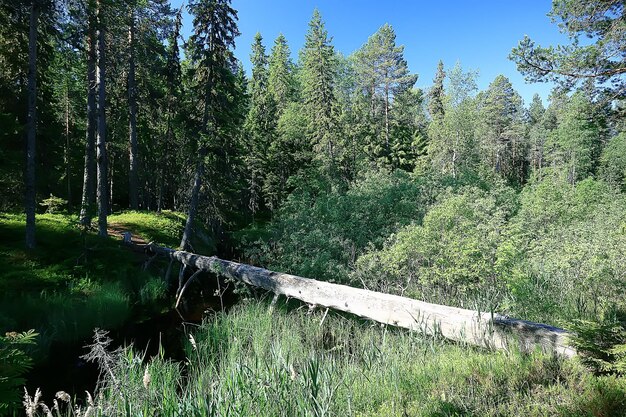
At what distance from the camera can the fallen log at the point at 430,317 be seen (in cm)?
411

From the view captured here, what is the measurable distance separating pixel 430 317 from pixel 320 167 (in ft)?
74.3

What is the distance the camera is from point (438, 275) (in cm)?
781

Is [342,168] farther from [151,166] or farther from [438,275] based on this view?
[438,275]

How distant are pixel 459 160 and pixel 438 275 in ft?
105

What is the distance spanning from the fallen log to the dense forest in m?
0.52

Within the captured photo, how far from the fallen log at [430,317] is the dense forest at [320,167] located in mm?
517

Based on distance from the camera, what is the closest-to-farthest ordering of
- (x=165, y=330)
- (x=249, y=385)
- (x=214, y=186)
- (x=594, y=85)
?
(x=249, y=385) < (x=594, y=85) < (x=165, y=330) < (x=214, y=186)

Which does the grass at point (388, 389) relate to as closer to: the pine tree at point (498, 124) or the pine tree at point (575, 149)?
the pine tree at point (575, 149)

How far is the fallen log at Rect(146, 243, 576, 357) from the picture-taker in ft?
13.5

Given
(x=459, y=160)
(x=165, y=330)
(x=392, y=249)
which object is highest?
(x=459, y=160)

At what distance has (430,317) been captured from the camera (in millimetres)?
5078

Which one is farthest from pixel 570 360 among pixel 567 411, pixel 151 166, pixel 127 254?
pixel 151 166

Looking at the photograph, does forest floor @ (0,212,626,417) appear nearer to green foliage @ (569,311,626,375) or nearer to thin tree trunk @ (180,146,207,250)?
green foliage @ (569,311,626,375)

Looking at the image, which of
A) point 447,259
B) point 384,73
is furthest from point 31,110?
point 384,73
